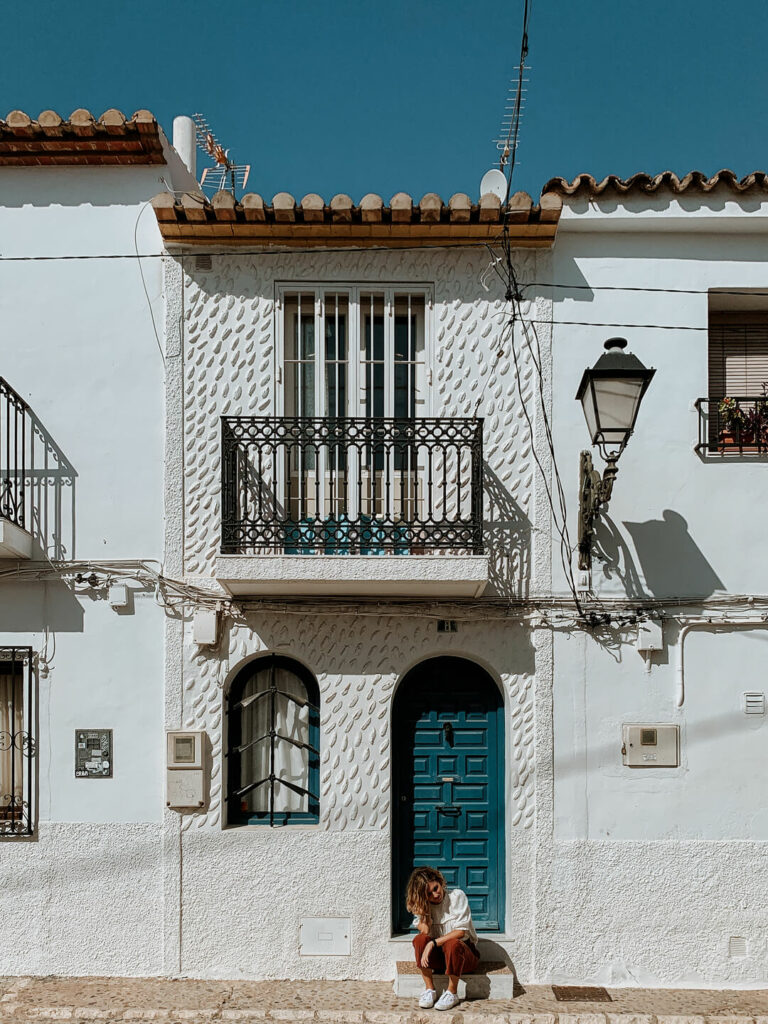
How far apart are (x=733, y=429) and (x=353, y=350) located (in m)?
3.25

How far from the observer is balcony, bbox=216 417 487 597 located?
23.3ft

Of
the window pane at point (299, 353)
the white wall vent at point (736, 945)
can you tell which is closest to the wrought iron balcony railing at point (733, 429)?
the window pane at point (299, 353)

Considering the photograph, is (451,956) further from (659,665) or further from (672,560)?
(672,560)

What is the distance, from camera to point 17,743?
768 cm

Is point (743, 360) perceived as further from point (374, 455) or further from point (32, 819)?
point (32, 819)

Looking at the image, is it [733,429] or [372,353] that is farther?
[372,353]

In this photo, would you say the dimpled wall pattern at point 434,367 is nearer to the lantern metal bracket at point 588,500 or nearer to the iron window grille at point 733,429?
the lantern metal bracket at point 588,500

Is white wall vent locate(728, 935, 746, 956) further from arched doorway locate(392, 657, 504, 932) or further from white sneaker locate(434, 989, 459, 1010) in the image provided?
white sneaker locate(434, 989, 459, 1010)

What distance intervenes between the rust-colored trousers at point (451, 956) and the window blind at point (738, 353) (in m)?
5.03

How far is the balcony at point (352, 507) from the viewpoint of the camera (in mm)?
7090

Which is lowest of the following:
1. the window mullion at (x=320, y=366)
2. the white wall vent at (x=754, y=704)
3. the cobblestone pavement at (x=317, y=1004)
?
the cobblestone pavement at (x=317, y=1004)

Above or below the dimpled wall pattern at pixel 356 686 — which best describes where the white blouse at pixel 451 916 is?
below

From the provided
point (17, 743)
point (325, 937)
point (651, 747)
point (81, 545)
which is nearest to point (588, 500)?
point (651, 747)

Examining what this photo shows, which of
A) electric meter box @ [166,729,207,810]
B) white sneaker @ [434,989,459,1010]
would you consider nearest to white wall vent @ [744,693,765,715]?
white sneaker @ [434,989,459,1010]
